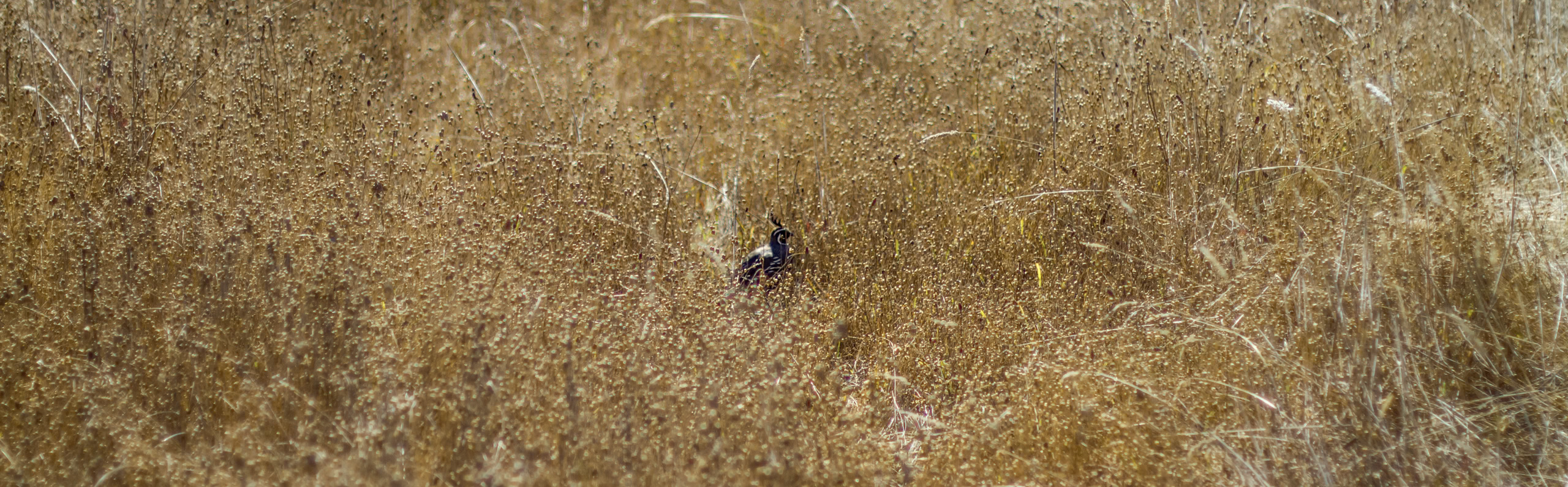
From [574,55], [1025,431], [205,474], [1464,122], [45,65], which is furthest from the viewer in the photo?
[574,55]

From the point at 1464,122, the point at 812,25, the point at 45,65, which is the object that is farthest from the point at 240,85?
the point at 1464,122

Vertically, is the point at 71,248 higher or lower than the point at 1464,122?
lower

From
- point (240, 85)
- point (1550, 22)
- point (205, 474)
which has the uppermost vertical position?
point (1550, 22)

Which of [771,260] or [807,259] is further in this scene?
[807,259]

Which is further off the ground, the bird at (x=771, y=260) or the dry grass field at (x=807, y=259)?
the dry grass field at (x=807, y=259)

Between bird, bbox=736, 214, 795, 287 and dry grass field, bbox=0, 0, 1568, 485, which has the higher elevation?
dry grass field, bbox=0, 0, 1568, 485

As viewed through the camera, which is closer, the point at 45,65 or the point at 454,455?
the point at 454,455

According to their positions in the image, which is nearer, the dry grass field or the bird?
the dry grass field

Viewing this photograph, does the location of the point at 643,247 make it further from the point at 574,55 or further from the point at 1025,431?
the point at 574,55
